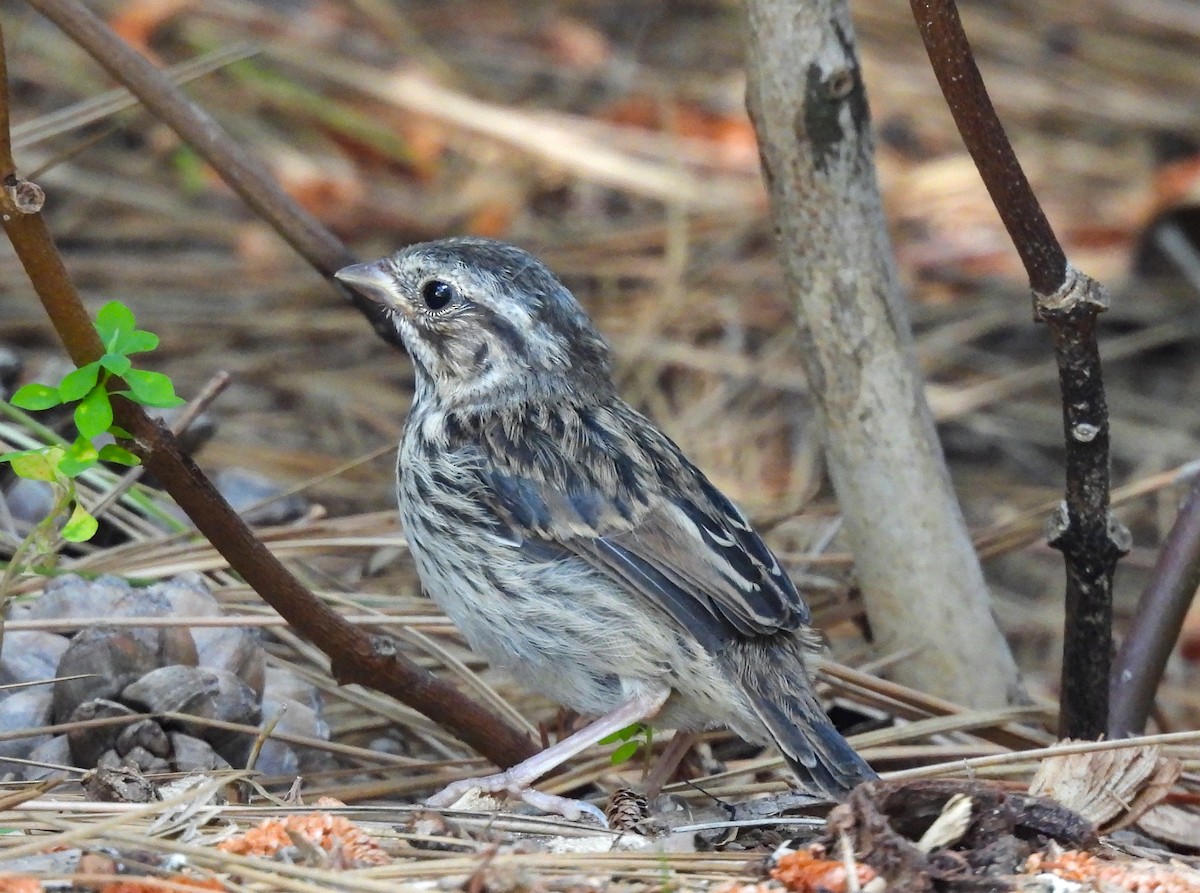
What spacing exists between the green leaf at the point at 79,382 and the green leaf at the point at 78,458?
11 centimetres

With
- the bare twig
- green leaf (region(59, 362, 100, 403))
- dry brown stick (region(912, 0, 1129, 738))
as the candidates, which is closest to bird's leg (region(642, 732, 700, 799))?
the bare twig

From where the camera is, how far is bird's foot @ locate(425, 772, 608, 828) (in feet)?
11.5

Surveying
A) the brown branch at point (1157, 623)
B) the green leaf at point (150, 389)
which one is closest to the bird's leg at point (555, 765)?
the green leaf at point (150, 389)

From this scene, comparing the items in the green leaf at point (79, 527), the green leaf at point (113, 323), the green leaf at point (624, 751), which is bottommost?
the green leaf at point (624, 751)

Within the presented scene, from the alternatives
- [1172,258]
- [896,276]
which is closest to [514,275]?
[896,276]

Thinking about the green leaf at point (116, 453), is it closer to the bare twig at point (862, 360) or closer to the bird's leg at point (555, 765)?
the bird's leg at point (555, 765)

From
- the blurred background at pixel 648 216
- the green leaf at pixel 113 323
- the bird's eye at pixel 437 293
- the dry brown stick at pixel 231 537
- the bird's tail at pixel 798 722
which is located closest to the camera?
the dry brown stick at pixel 231 537

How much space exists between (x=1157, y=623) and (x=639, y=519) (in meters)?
1.42

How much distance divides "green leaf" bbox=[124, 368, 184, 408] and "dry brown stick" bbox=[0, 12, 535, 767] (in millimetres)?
89

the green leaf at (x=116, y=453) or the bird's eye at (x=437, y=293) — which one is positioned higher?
the bird's eye at (x=437, y=293)

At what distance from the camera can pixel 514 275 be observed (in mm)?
4398

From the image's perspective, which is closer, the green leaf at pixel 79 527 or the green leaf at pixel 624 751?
the green leaf at pixel 79 527

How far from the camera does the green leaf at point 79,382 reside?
313 cm

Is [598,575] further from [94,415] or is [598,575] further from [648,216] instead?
[648,216]
